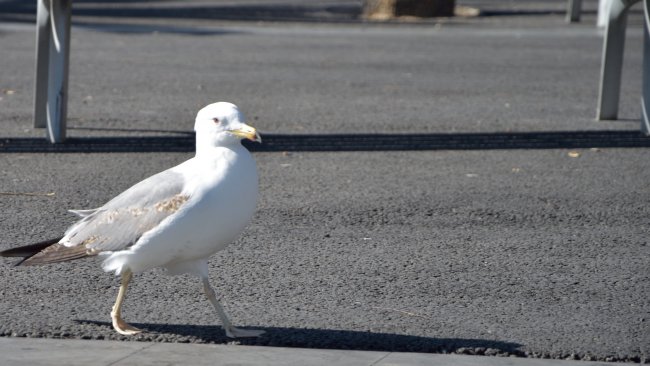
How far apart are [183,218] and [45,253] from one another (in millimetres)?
684

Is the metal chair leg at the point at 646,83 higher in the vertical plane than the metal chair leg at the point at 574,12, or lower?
higher

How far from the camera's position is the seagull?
464 cm

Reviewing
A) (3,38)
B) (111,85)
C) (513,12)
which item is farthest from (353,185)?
(513,12)

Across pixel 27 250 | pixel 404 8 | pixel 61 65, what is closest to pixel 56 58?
pixel 61 65

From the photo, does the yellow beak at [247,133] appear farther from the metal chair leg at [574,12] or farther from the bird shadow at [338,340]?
the metal chair leg at [574,12]

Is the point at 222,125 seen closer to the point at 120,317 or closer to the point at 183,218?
the point at 183,218

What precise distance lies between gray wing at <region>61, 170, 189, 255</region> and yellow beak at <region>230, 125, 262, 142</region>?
0.31 m

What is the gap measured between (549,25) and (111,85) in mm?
10674

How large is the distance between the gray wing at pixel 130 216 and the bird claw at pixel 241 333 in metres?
0.56

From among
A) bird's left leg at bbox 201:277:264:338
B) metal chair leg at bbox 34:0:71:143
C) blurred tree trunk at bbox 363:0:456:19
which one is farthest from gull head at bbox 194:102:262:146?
blurred tree trunk at bbox 363:0:456:19

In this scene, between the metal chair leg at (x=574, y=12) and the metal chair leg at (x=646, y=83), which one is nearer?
the metal chair leg at (x=646, y=83)

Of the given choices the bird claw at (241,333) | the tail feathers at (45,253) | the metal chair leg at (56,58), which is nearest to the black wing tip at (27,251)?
the tail feathers at (45,253)

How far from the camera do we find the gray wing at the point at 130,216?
4723mm

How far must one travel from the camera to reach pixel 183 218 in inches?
182
